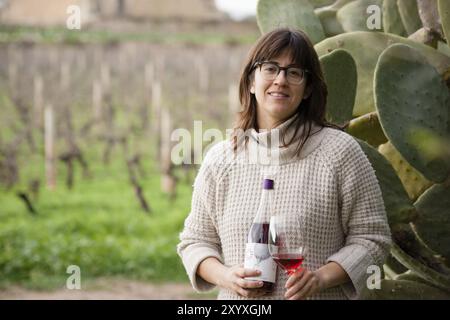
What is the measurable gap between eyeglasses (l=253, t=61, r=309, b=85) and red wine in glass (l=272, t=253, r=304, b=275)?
36 cm

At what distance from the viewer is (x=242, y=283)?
1733 millimetres

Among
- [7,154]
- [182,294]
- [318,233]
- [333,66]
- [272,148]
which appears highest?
Result: [333,66]

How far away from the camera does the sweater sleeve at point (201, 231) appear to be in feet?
6.20

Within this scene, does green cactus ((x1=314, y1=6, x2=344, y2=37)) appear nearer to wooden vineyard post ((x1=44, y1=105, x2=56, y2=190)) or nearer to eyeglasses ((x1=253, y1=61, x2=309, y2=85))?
eyeglasses ((x1=253, y1=61, x2=309, y2=85))

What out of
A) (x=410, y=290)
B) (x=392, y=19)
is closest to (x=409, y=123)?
(x=410, y=290)

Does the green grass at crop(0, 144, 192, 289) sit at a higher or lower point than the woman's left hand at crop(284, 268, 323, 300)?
lower

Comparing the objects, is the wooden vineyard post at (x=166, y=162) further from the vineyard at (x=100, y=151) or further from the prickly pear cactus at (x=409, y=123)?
the prickly pear cactus at (x=409, y=123)

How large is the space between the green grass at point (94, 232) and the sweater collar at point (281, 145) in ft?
20.2

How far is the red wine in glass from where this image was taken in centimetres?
171

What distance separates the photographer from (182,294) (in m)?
7.66

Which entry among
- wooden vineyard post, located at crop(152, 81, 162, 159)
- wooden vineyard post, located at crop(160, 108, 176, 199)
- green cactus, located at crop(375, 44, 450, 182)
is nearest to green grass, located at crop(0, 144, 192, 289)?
wooden vineyard post, located at crop(160, 108, 176, 199)
